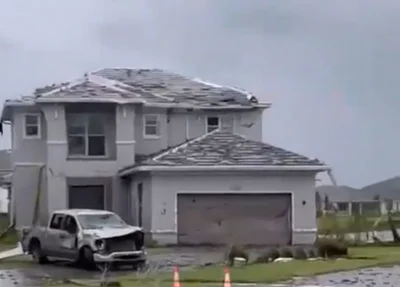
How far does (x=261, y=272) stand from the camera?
26906 mm

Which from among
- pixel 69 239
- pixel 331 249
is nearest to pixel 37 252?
pixel 69 239

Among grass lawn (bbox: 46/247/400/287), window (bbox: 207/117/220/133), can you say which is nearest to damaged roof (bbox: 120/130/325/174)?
window (bbox: 207/117/220/133)

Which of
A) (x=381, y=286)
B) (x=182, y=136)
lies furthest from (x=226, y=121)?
(x=381, y=286)

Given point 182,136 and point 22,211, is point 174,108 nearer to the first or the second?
point 182,136

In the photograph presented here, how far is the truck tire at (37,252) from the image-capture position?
3312 cm

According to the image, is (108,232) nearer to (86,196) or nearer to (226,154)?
(226,154)

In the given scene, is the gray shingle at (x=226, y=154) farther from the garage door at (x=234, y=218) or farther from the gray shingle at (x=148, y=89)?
the gray shingle at (x=148, y=89)

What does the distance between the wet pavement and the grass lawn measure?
741mm

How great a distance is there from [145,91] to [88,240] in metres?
19.3

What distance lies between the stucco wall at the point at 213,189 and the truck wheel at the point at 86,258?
1103cm

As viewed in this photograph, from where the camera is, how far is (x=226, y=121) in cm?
4841

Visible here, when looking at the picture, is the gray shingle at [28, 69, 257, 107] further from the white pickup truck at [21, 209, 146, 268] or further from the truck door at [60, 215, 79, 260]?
the truck door at [60, 215, 79, 260]

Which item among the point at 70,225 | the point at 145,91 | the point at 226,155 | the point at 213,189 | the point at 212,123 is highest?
the point at 145,91

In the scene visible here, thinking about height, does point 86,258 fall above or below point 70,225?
below
